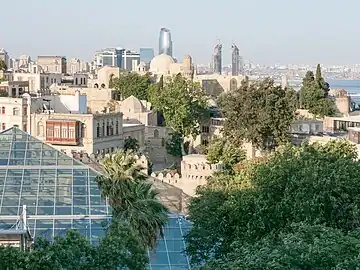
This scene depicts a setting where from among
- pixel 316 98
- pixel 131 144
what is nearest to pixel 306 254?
pixel 131 144

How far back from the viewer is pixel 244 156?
55344 mm

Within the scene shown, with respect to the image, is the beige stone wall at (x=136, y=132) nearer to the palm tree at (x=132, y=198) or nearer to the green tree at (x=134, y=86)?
the green tree at (x=134, y=86)

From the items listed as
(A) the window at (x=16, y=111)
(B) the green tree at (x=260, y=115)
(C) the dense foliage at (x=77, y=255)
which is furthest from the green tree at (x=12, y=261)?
(A) the window at (x=16, y=111)

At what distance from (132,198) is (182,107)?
42123 mm

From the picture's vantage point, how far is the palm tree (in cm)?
2641

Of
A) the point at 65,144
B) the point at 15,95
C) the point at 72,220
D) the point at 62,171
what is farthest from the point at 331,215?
the point at 15,95

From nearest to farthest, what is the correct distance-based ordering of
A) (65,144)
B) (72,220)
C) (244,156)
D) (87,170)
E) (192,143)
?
(72,220) < (87,170) < (244,156) < (65,144) < (192,143)

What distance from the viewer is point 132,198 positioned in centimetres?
2750

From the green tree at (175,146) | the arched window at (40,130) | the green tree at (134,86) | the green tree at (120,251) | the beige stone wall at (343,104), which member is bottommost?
the green tree at (175,146)

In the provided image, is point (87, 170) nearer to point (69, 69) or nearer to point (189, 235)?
point (189, 235)

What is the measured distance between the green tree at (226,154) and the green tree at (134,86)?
107ft

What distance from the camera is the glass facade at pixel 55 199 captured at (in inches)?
1161

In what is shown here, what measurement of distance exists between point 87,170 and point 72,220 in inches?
152

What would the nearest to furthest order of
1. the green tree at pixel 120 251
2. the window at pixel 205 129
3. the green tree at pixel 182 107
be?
the green tree at pixel 120 251 < the green tree at pixel 182 107 < the window at pixel 205 129
